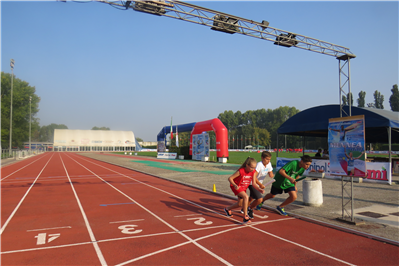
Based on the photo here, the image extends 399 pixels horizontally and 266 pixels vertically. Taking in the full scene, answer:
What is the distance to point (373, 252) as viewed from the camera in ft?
16.2

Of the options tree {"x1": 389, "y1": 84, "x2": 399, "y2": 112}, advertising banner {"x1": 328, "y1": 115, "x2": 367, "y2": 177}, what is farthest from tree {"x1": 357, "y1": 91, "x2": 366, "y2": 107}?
advertising banner {"x1": 328, "y1": 115, "x2": 367, "y2": 177}

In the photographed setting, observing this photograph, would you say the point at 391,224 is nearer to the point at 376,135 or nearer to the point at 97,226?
the point at 97,226

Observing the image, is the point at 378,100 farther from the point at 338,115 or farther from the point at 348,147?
the point at 348,147

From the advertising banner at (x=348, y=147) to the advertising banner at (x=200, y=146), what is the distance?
26515mm

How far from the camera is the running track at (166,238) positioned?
4.64 metres

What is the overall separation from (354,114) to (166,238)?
604 inches

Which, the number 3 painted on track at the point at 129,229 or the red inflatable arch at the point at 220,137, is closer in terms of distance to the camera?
the number 3 painted on track at the point at 129,229

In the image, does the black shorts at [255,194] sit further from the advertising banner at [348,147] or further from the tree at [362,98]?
the tree at [362,98]

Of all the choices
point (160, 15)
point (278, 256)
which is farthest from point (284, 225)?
point (160, 15)

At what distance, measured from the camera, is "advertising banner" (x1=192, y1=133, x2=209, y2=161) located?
34.1 m

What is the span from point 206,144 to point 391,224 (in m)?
27.6

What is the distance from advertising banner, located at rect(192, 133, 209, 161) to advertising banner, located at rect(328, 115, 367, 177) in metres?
26.5

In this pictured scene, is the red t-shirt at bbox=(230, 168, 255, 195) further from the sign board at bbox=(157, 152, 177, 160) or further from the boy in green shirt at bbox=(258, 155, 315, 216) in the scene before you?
the sign board at bbox=(157, 152, 177, 160)

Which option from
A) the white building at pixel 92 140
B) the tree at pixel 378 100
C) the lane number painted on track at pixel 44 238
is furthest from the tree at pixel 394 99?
the white building at pixel 92 140
